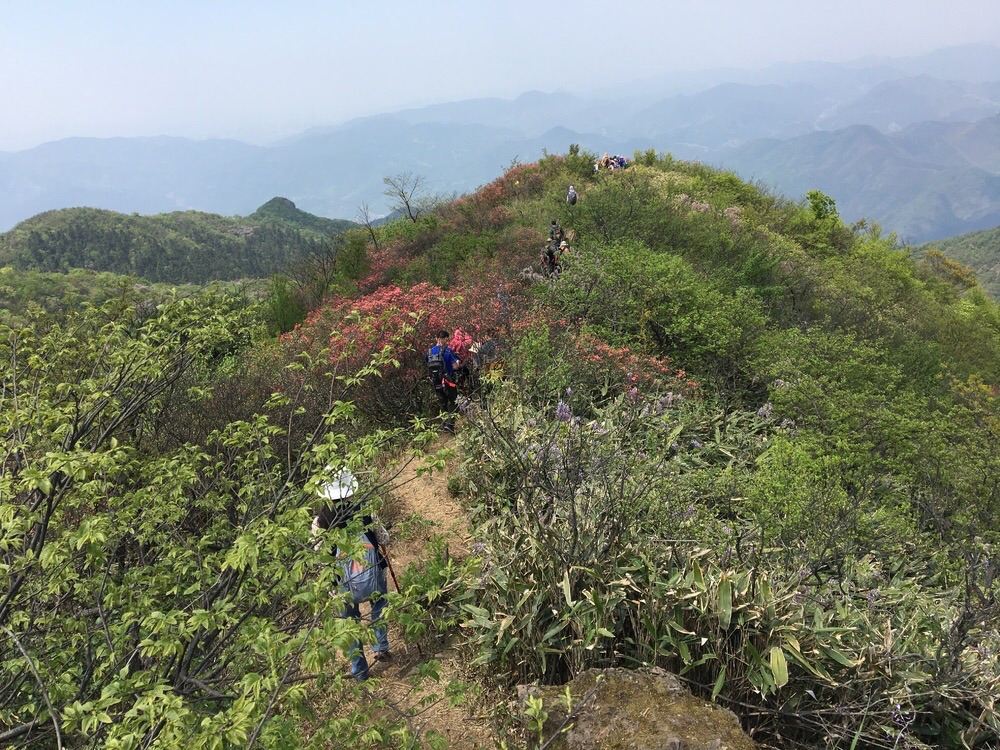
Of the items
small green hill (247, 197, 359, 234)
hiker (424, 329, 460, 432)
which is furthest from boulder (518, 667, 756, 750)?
small green hill (247, 197, 359, 234)

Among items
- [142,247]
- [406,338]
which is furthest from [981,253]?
[142,247]

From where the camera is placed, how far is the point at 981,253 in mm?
101000

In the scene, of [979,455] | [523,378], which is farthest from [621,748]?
[979,455]

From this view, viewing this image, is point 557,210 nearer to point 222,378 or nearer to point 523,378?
point 523,378

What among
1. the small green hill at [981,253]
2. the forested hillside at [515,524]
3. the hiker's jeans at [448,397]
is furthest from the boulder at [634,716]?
the small green hill at [981,253]

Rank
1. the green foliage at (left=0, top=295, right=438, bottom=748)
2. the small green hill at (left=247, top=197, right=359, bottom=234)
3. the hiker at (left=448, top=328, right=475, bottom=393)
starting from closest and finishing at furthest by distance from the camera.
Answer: the green foliage at (left=0, top=295, right=438, bottom=748) < the hiker at (left=448, top=328, right=475, bottom=393) < the small green hill at (left=247, top=197, right=359, bottom=234)

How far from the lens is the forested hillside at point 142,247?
91375mm

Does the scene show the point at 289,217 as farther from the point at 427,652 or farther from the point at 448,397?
the point at 427,652

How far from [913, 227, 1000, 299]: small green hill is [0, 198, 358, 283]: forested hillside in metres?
114

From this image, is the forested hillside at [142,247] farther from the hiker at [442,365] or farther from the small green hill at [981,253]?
the small green hill at [981,253]

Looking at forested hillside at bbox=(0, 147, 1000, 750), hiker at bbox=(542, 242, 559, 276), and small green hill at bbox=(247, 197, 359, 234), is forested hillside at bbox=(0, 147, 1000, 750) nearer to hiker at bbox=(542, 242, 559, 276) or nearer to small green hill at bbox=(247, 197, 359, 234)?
hiker at bbox=(542, 242, 559, 276)

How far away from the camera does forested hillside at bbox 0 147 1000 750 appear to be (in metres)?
2.66

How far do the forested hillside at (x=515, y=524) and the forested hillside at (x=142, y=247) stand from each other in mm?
91311

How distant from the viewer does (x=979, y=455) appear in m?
8.48
